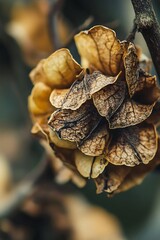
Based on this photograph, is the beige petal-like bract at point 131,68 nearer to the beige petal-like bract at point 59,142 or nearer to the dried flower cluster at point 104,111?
the dried flower cluster at point 104,111

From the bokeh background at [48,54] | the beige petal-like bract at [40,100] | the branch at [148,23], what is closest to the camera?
the branch at [148,23]

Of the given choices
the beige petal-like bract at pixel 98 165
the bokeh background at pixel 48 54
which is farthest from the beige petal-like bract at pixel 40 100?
the bokeh background at pixel 48 54

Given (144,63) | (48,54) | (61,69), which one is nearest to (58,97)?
(61,69)

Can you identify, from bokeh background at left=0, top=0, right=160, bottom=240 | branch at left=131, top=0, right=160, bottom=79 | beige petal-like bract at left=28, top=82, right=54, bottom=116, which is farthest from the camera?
bokeh background at left=0, top=0, right=160, bottom=240

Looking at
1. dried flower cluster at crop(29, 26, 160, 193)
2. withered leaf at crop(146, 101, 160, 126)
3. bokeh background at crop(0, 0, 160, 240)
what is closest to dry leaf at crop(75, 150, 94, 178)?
dried flower cluster at crop(29, 26, 160, 193)

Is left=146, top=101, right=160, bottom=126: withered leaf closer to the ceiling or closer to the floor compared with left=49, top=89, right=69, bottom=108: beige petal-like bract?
closer to the floor

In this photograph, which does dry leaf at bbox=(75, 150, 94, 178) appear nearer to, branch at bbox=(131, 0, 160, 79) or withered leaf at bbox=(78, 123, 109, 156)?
withered leaf at bbox=(78, 123, 109, 156)
